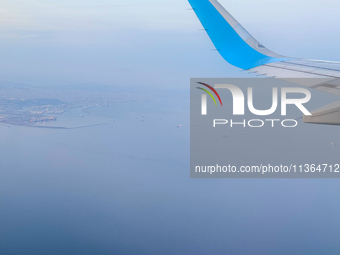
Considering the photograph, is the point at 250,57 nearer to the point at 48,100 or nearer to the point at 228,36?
the point at 228,36

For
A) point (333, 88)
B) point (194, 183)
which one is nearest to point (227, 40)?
point (333, 88)

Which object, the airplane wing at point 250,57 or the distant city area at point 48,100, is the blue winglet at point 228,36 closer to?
the airplane wing at point 250,57

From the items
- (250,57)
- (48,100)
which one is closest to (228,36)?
(250,57)

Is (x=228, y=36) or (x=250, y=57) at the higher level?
(x=228, y=36)

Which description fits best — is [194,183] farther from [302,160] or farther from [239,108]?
[239,108]

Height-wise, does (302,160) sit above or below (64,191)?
above

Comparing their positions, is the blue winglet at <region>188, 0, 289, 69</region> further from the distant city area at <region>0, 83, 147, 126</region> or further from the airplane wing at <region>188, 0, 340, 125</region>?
the distant city area at <region>0, 83, 147, 126</region>

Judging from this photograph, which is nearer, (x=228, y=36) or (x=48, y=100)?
(x=228, y=36)

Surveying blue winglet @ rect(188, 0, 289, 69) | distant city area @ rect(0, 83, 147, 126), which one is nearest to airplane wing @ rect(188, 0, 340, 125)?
blue winglet @ rect(188, 0, 289, 69)
